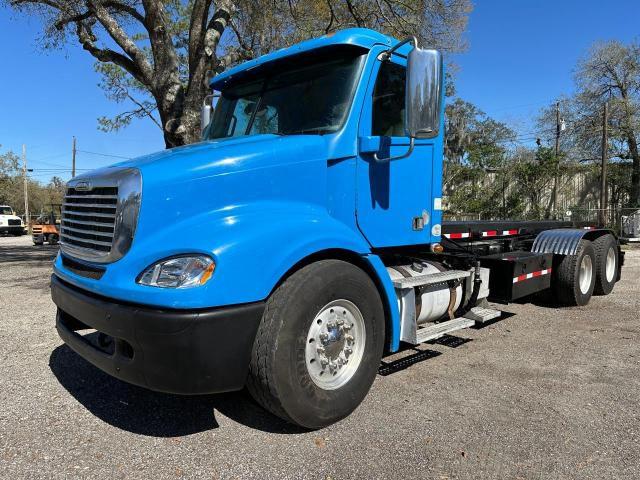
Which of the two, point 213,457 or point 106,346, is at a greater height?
point 106,346

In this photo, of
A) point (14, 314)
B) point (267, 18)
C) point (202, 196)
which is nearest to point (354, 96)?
point (202, 196)

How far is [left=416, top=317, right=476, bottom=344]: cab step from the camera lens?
13.4ft

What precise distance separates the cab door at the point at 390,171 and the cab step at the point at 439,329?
761mm

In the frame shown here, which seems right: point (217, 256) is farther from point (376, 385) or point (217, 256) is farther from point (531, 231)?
point (531, 231)

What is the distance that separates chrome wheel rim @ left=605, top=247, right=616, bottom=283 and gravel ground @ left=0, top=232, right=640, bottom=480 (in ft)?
10.4

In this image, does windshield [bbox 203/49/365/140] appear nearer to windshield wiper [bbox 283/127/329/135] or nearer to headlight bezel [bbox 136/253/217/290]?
windshield wiper [bbox 283/127/329/135]

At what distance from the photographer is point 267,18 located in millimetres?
15203

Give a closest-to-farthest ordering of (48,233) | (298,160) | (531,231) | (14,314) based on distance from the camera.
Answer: (298,160)
(14,314)
(531,231)
(48,233)

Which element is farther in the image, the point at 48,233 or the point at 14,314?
the point at 48,233

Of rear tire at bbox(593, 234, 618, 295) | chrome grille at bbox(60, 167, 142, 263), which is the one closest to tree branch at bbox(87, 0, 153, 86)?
chrome grille at bbox(60, 167, 142, 263)

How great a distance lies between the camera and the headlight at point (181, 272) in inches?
108

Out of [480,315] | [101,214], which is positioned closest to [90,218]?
[101,214]

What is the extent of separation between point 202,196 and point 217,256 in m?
0.50

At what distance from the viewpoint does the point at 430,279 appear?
14.1 ft
